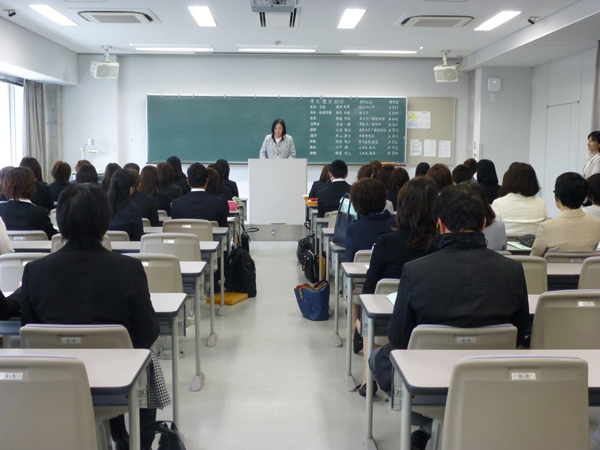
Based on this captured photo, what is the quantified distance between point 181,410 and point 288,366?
0.91 m

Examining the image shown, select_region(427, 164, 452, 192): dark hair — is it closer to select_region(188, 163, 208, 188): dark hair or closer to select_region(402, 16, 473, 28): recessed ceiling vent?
select_region(188, 163, 208, 188): dark hair

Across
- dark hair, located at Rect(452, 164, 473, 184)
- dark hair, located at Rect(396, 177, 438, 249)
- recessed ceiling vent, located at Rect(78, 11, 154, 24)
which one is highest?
recessed ceiling vent, located at Rect(78, 11, 154, 24)

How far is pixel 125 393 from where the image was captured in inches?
66.7

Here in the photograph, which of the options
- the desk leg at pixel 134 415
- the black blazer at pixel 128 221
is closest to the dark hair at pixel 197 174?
the black blazer at pixel 128 221

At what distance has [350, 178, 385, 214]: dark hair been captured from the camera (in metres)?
3.96

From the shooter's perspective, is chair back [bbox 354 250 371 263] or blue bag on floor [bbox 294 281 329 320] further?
blue bag on floor [bbox 294 281 329 320]

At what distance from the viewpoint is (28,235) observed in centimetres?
454

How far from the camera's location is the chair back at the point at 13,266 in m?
3.22

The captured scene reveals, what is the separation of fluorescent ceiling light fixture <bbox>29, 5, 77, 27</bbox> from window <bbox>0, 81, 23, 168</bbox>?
209 centimetres

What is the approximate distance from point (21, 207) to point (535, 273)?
3687 mm

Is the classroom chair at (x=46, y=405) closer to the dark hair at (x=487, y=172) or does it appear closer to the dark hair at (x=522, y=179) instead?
the dark hair at (x=522, y=179)

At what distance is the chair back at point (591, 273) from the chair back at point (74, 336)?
231cm

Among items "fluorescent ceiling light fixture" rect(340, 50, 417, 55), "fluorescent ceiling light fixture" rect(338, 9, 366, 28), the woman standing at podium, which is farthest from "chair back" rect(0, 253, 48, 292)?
"fluorescent ceiling light fixture" rect(340, 50, 417, 55)

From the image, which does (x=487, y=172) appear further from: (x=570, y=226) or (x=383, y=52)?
(x=383, y=52)
